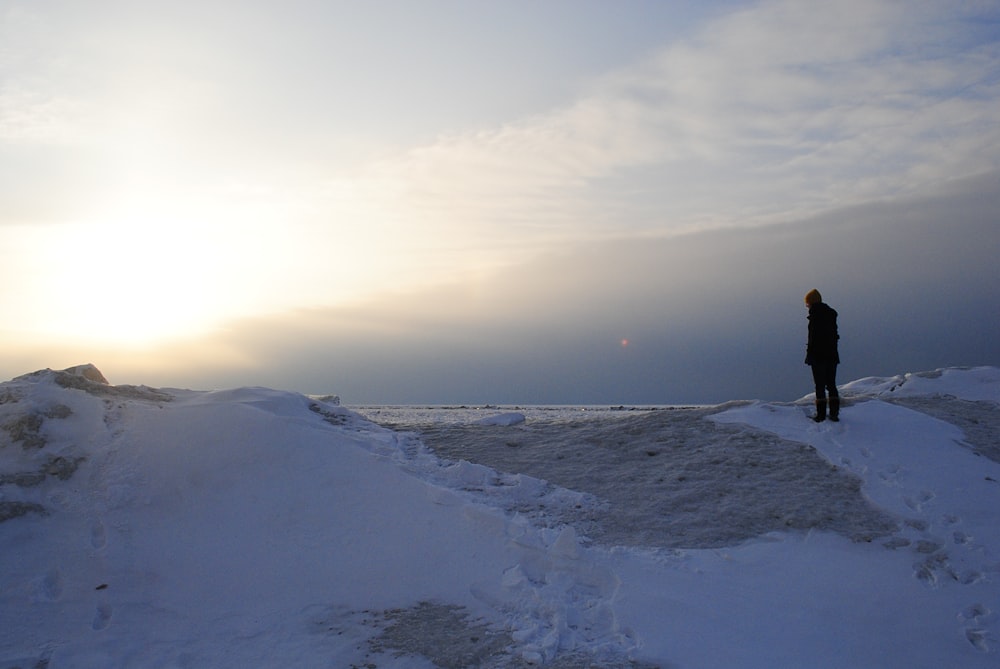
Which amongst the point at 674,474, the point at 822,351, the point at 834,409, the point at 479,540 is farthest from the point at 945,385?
the point at 479,540

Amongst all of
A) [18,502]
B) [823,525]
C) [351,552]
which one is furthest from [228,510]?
[823,525]

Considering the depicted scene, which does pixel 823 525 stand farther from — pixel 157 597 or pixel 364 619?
pixel 157 597

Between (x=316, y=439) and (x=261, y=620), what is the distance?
3.67 metres

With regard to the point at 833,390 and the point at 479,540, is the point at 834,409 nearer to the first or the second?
the point at 833,390

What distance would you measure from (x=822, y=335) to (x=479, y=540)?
706 centimetres

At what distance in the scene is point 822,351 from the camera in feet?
36.8

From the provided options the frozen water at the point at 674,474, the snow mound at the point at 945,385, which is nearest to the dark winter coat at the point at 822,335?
the frozen water at the point at 674,474

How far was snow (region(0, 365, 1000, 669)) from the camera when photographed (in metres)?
6.09

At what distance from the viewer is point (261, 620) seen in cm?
641

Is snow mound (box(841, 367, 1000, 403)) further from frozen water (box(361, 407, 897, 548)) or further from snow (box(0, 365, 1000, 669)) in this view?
frozen water (box(361, 407, 897, 548))

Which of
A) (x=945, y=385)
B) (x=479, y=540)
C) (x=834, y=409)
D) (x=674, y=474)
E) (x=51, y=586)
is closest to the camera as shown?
(x=51, y=586)

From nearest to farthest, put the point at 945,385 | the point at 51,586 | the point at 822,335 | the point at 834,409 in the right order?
1. the point at 51,586
2. the point at 822,335
3. the point at 834,409
4. the point at 945,385

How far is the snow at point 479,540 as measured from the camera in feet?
20.0

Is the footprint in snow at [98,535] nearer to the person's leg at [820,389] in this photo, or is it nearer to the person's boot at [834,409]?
the person's leg at [820,389]
